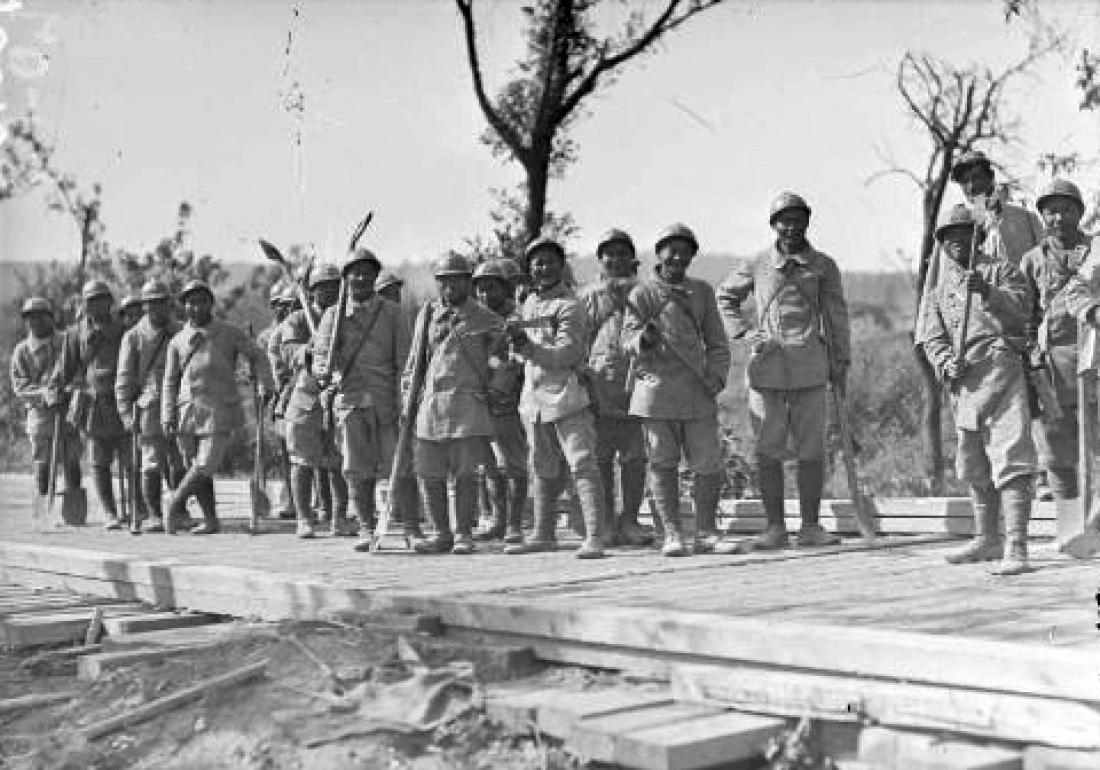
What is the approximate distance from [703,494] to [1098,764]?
5.36 m

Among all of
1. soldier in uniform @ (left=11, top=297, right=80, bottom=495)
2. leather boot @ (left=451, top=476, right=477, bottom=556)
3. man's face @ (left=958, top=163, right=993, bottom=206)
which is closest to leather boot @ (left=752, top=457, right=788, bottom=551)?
leather boot @ (left=451, top=476, right=477, bottom=556)

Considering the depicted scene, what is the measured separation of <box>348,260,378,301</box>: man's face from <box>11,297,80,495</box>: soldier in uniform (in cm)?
437

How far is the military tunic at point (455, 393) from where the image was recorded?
32.3ft

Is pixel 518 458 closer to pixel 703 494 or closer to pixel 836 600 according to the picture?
pixel 703 494

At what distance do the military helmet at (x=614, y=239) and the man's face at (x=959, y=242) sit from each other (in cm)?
241

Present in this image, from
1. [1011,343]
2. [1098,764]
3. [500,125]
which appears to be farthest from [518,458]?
[500,125]

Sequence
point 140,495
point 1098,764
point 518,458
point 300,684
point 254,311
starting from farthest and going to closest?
1. point 254,311
2. point 140,495
3. point 518,458
4. point 300,684
5. point 1098,764

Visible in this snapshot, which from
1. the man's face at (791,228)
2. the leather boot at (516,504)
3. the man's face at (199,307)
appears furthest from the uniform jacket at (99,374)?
Result: the man's face at (791,228)

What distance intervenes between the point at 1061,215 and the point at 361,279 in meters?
4.80

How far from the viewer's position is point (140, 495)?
1348cm

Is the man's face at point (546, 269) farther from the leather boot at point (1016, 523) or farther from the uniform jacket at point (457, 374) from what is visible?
the leather boot at point (1016, 523)

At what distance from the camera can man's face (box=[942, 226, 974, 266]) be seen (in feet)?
26.1

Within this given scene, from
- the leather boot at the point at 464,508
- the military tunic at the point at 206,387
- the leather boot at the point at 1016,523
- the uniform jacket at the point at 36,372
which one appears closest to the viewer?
the leather boot at the point at 1016,523

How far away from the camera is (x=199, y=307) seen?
12.6m
